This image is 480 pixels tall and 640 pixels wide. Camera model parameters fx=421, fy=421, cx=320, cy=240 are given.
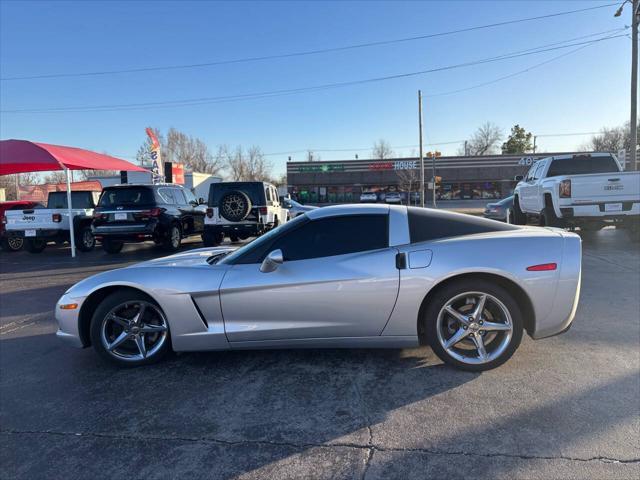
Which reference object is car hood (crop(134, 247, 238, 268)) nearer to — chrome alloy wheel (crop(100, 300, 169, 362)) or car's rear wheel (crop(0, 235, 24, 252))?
chrome alloy wheel (crop(100, 300, 169, 362))

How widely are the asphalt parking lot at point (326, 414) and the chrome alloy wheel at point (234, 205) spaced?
7523 mm

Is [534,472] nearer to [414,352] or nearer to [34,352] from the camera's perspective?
[414,352]

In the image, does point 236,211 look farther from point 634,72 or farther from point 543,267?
point 634,72

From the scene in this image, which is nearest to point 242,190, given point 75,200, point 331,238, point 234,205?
point 234,205

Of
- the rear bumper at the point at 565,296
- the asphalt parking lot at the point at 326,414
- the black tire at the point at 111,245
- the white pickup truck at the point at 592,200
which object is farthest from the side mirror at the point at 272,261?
the black tire at the point at 111,245

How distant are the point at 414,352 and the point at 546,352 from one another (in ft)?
4.02

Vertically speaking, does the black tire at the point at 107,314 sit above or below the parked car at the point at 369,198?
below

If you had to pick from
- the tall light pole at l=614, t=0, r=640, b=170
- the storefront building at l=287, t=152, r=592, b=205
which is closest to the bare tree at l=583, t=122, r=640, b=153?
the storefront building at l=287, t=152, r=592, b=205

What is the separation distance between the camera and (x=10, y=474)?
7.91 feet

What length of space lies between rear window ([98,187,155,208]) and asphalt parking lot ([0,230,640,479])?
6953 millimetres

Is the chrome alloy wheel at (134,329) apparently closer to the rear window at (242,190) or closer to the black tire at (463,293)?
the black tire at (463,293)

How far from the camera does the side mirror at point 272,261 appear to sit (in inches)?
134

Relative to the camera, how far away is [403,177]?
55062mm

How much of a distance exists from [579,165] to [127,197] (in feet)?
39.8
